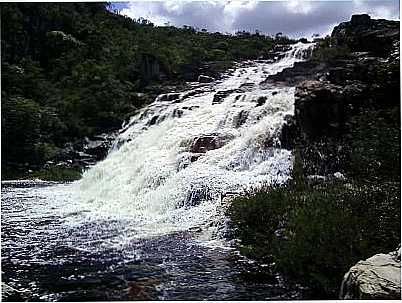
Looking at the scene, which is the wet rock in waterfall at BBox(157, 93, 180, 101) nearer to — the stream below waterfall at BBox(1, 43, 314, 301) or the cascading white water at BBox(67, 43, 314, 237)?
the cascading white water at BBox(67, 43, 314, 237)

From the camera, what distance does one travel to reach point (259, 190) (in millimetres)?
5121

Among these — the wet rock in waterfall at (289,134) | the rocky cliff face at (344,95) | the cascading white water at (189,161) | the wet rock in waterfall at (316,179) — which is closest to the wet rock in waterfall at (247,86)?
the cascading white water at (189,161)

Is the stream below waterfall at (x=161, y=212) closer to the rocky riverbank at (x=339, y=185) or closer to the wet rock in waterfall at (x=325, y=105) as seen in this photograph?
the rocky riverbank at (x=339, y=185)

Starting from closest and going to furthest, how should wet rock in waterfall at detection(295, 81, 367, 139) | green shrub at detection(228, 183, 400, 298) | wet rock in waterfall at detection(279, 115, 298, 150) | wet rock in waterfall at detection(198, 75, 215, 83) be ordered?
1. green shrub at detection(228, 183, 400, 298)
2. wet rock in waterfall at detection(295, 81, 367, 139)
3. wet rock in waterfall at detection(279, 115, 298, 150)
4. wet rock in waterfall at detection(198, 75, 215, 83)

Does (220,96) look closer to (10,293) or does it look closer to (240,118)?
(240,118)

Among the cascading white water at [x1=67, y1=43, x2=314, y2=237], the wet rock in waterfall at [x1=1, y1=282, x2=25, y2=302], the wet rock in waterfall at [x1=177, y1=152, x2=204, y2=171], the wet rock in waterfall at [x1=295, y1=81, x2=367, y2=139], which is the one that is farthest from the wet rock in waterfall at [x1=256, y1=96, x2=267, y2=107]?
the wet rock in waterfall at [x1=1, y1=282, x2=25, y2=302]

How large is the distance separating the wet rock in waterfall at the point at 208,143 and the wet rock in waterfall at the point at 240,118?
532 mm

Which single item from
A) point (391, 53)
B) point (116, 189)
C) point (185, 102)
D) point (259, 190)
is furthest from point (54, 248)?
point (185, 102)

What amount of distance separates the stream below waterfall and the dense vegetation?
1162 mm

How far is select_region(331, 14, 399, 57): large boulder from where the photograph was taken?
658 centimetres

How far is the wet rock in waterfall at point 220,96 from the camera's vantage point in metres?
9.86

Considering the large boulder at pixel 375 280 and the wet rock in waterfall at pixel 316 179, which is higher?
the wet rock in waterfall at pixel 316 179

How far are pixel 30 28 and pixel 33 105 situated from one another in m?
3.75

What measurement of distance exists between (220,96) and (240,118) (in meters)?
1.92
